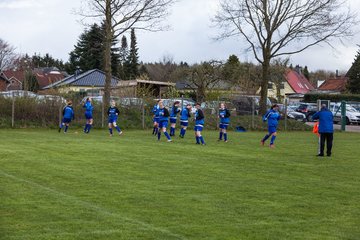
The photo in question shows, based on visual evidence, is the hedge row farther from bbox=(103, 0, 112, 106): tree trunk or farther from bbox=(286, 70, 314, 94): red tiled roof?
bbox=(286, 70, 314, 94): red tiled roof

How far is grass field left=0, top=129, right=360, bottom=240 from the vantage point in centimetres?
845

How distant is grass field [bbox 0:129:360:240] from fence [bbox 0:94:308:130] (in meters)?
16.3

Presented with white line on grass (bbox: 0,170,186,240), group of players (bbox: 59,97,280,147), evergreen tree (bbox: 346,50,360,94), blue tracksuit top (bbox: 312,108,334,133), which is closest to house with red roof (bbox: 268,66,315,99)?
evergreen tree (bbox: 346,50,360,94)

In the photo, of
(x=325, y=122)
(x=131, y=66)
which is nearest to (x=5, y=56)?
(x=131, y=66)

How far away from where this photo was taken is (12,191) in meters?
11.2

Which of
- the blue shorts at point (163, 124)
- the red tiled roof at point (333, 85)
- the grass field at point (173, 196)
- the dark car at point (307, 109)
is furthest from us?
the red tiled roof at point (333, 85)

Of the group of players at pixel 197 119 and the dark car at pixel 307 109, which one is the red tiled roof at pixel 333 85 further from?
the group of players at pixel 197 119

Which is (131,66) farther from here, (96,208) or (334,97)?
(96,208)

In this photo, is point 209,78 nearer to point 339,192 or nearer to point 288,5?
point 288,5

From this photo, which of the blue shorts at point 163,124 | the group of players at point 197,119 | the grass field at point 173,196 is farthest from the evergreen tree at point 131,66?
the grass field at point 173,196

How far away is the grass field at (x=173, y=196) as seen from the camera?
27.7 feet

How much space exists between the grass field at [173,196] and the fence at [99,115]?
16327 millimetres

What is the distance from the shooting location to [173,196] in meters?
11.1

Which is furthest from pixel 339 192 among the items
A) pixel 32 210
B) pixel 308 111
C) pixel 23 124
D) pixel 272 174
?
pixel 308 111
